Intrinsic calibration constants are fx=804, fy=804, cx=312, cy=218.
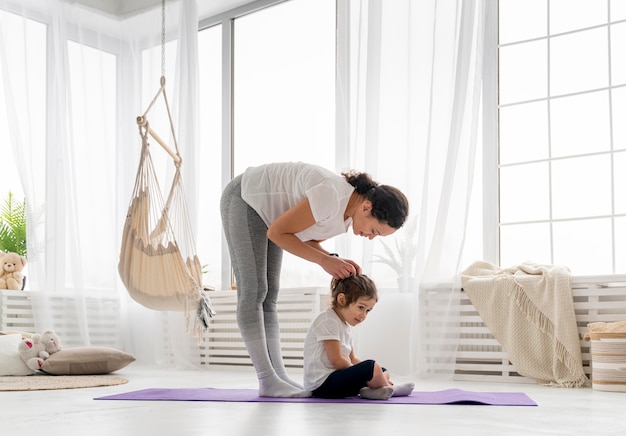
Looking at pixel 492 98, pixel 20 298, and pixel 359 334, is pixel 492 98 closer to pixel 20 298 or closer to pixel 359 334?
pixel 359 334

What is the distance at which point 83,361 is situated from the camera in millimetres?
3684

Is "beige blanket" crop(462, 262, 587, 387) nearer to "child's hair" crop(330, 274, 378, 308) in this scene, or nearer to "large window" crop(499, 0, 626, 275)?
"large window" crop(499, 0, 626, 275)

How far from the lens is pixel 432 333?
343cm

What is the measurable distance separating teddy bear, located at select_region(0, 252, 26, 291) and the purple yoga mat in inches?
84.6

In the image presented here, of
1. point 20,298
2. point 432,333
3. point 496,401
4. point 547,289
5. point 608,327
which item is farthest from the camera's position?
point 20,298

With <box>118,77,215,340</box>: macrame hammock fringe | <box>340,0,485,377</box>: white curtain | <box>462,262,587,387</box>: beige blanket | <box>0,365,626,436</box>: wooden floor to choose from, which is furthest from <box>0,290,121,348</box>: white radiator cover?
<box>462,262,587,387</box>: beige blanket

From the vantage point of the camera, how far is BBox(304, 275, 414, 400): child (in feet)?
7.58

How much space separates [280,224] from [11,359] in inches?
78.3

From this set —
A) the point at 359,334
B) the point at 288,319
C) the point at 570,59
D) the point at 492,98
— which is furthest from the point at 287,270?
the point at 570,59

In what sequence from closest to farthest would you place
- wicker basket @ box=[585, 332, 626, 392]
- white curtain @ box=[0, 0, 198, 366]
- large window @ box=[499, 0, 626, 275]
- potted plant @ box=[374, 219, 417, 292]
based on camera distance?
wicker basket @ box=[585, 332, 626, 392] → large window @ box=[499, 0, 626, 275] → potted plant @ box=[374, 219, 417, 292] → white curtain @ box=[0, 0, 198, 366]

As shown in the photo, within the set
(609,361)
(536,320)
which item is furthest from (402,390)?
(536,320)

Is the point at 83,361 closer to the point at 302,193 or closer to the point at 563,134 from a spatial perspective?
Answer: the point at 302,193

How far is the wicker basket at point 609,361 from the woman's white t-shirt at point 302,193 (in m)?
1.11

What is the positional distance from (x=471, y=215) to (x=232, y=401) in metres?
1.77
